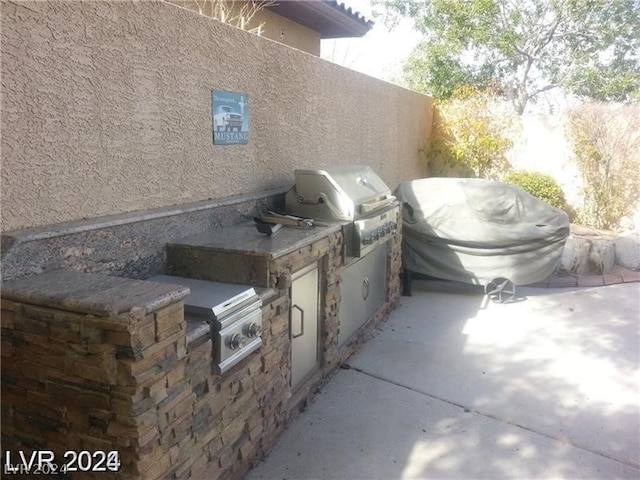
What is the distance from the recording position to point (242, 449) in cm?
281

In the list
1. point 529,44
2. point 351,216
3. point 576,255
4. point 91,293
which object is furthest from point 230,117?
point 529,44

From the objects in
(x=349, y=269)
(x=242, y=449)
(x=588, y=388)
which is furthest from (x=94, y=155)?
(x=588, y=388)

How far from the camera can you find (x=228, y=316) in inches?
99.5

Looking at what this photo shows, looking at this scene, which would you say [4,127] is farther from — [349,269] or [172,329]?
[349,269]

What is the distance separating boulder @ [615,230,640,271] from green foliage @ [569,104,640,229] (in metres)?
1.77

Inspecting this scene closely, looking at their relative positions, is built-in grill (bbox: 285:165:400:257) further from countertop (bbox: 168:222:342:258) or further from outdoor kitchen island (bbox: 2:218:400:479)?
outdoor kitchen island (bbox: 2:218:400:479)

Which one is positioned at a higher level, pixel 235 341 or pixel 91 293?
pixel 91 293

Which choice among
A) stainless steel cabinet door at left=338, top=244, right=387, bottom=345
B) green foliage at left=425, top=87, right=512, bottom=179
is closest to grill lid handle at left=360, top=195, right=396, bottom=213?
stainless steel cabinet door at left=338, top=244, right=387, bottom=345

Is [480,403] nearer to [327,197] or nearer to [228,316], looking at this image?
[327,197]

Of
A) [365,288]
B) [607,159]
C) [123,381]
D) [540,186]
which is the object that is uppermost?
[607,159]

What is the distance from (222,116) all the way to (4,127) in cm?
178

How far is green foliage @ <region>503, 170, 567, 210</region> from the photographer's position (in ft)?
28.9

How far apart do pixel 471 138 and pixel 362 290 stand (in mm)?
5955

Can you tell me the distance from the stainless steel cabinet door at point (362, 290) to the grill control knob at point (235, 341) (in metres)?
1.72
